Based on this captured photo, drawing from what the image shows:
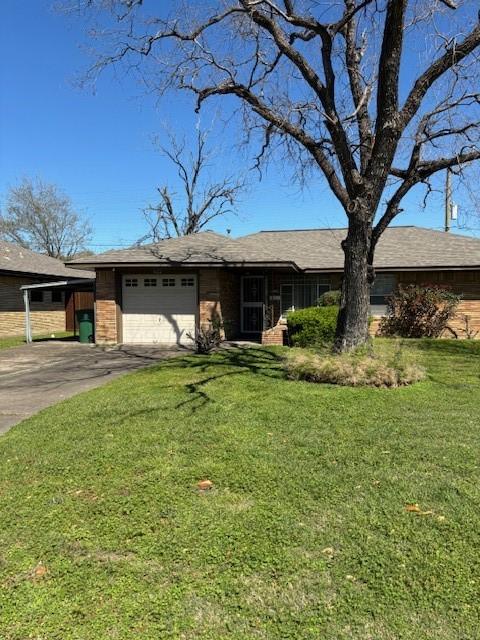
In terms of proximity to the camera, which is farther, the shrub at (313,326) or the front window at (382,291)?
the front window at (382,291)

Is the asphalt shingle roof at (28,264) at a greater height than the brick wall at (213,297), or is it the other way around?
the asphalt shingle roof at (28,264)

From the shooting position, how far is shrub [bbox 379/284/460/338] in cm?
1605

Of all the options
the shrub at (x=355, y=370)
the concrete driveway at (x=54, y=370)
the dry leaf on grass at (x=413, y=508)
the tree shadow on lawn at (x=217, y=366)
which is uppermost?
the shrub at (x=355, y=370)

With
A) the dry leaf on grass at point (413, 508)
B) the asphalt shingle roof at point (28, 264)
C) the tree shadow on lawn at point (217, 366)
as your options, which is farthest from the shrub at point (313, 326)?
the asphalt shingle roof at point (28, 264)

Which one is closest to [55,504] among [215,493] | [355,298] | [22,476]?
[22,476]

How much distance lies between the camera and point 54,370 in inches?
431

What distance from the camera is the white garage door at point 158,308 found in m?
16.4

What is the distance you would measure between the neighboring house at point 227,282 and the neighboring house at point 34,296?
6.99 m

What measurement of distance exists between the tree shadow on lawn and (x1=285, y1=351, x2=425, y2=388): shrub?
522mm

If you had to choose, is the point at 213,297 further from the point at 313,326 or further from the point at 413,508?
the point at 413,508

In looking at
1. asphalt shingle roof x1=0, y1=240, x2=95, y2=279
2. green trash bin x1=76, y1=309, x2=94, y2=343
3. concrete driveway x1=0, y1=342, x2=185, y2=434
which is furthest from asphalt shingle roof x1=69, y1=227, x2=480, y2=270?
asphalt shingle roof x1=0, y1=240, x2=95, y2=279

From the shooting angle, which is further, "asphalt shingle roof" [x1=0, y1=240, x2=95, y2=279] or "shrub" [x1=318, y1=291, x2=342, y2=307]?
"asphalt shingle roof" [x1=0, y1=240, x2=95, y2=279]

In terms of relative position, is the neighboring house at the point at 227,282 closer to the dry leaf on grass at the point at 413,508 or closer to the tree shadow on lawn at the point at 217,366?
the tree shadow on lawn at the point at 217,366

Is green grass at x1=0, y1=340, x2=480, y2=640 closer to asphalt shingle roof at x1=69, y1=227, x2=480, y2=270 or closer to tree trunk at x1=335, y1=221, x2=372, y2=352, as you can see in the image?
tree trunk at x1=335, y1=221, x2=372, y2=352
